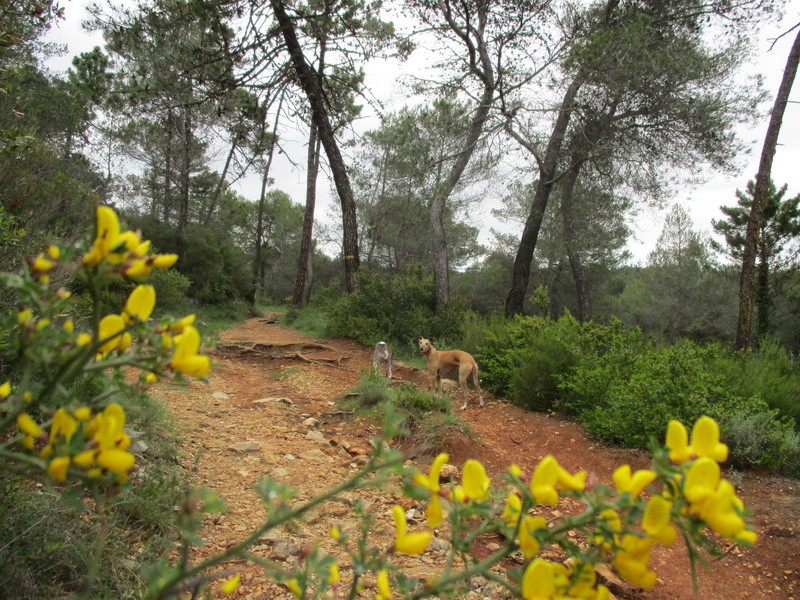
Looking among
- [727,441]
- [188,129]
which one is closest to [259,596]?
[727,441]

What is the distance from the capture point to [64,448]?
1.43 feet

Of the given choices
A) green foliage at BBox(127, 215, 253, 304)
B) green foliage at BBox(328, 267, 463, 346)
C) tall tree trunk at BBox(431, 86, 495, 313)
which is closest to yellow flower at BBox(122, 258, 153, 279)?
green foliage at BBox(328, 267, 463, 346)

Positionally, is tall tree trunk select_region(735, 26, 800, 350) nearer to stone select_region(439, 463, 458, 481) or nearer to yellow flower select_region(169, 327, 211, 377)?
stone select_region(439, 463, 458, 481)

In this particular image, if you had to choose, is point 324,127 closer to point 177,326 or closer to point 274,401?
point 274,401

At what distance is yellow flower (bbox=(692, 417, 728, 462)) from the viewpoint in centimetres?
48

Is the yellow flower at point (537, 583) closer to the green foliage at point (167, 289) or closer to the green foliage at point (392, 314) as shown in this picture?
the green foliage at point (392, 314)

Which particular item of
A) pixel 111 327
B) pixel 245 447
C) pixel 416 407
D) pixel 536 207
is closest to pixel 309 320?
pixel 536 207

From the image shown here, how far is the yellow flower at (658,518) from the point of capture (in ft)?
1.48

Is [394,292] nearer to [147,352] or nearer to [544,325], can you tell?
[544,325]

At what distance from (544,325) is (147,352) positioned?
6.06m

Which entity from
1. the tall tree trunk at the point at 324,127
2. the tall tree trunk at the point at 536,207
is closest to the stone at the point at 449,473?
the tall tree trunk at the point at 536,207

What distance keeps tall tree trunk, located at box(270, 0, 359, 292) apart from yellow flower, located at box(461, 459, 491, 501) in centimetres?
933

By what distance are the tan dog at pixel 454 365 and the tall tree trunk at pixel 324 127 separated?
458 cm

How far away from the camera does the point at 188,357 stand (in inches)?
19.5
